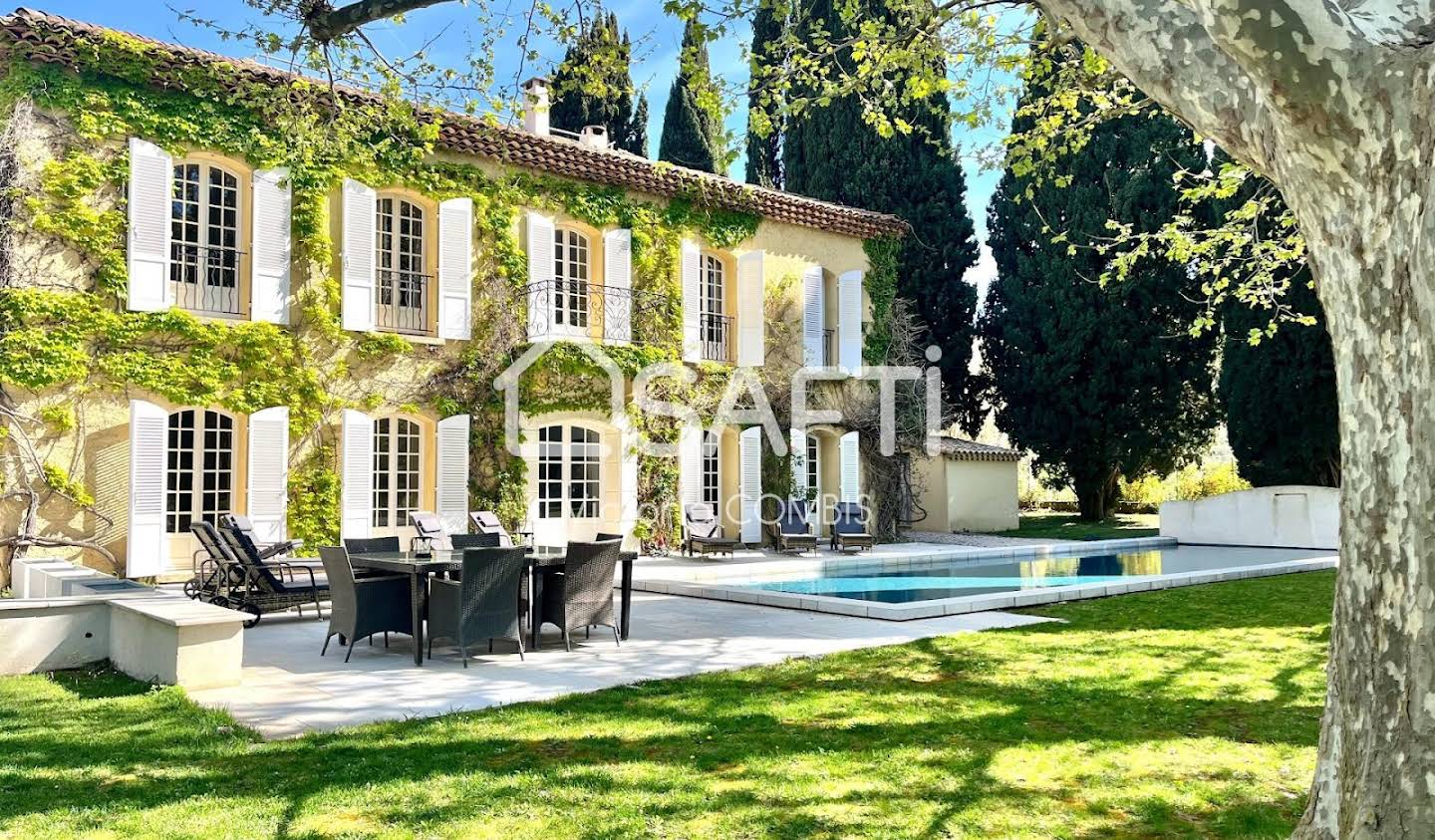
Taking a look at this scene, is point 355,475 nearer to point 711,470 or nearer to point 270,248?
point 270,248

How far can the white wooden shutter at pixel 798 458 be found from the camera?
59.7ft

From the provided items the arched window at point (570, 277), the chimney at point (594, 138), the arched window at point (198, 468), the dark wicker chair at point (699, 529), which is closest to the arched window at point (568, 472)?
the dark wicker chair at point (699, 529)

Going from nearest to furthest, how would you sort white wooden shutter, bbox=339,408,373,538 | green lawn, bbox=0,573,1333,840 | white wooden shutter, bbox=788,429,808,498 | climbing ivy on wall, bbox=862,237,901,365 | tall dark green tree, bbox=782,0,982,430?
green lawn, bbox=0,573,1333,840 < white wooden shutter, bbox=339,408,373,538 < white wooden shutter, bbox=788,429,808,498 < climbing ivy on wall, bbox=862,237,901,365 < tall dark green tree, bbox=782,0,982,430

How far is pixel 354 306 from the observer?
13.8 metres

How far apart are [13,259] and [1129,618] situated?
12.3 meters

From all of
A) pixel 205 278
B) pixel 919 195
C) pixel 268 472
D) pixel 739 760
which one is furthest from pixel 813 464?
pixel 739 760

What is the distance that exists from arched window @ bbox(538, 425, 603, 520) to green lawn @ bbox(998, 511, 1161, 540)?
9.23 meters

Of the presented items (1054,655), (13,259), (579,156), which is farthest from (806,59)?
(13,259)

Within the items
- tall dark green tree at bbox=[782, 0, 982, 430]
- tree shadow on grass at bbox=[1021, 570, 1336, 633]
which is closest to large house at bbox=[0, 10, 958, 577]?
tall dark green tree at bbox=[782, 0, 982, 430]

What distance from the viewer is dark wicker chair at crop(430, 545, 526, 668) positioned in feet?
23.1

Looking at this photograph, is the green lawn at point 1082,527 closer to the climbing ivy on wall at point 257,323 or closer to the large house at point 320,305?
the large house at point 320,305

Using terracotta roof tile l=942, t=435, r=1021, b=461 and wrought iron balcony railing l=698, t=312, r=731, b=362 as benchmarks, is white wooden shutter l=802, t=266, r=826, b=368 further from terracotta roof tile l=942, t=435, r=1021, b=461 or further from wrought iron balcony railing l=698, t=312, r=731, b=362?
terracotta roof tile l=942, t=435, r=1021, b=461

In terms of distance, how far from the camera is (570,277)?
16.6 m

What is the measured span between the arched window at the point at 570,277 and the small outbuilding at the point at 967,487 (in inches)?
309
